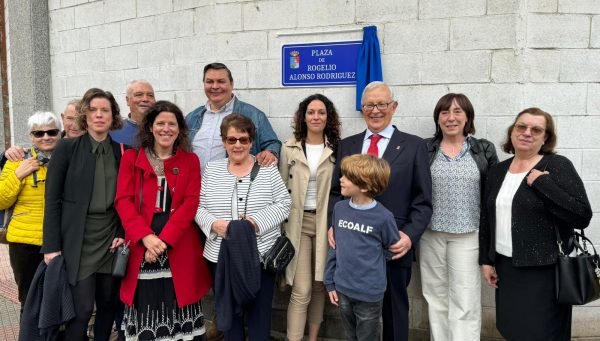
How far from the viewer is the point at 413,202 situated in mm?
3006

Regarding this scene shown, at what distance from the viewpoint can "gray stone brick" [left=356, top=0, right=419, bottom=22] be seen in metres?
3.72

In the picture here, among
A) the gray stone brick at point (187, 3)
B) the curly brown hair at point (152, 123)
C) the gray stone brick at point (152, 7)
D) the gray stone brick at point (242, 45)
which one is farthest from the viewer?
the gray stone brick at point (152, 7)

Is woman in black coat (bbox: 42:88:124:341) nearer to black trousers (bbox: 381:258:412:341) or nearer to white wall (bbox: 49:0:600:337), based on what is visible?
white wall (bbox: 49:0:600:337)

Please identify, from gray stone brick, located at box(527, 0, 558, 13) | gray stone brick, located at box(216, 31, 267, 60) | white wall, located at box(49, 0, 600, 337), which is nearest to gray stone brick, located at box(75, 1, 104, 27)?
white wall, located at box(49, 0, 600, 337)

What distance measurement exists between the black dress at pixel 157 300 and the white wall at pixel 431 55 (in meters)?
1.58

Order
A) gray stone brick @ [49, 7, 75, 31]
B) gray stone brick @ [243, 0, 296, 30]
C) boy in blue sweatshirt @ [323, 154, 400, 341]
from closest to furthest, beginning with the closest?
1. boy in blue sweatshirt @ [323, 154, 400, 341]
2. gray stone brick @ [243, 0, 296, 30]
3. gray stone brick @ [49, 7, 75, 31]

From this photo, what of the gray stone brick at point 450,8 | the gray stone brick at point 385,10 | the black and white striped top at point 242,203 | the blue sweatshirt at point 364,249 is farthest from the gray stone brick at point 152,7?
the blue sweatshirt at point 364,249

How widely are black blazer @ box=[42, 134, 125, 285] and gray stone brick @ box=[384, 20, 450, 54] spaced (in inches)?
102

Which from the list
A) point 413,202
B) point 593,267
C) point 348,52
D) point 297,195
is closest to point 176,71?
point 348,52

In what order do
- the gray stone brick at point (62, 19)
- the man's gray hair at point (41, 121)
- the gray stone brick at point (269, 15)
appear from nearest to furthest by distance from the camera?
1. the man's gray hair at point (41, 121)
2. the gray stone brick at point (269, 15)
3. the gray stone brick at point (62, 19)

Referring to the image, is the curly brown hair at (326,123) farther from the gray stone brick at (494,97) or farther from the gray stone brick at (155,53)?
the gray stone brick at (155,53)

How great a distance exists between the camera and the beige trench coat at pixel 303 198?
332cm

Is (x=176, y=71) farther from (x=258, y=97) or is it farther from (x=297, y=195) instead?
(x=297, y=195)

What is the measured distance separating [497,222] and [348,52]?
1.93 meters
